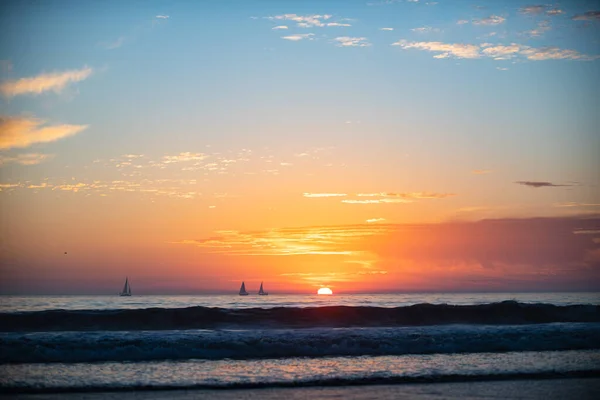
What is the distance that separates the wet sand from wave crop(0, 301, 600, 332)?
11762 mm

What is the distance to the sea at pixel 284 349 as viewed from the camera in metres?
13.1

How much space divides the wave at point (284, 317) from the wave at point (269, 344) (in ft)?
11.3

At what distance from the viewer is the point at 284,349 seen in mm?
17984

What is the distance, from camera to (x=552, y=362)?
621 inches

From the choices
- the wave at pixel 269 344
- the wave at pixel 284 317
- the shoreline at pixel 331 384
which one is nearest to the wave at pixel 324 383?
the shoreline at pixel 331 384

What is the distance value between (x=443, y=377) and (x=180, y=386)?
234 inches

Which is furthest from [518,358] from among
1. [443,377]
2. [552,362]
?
[443,377]

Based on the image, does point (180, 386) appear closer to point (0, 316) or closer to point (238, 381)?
point (238, 381)

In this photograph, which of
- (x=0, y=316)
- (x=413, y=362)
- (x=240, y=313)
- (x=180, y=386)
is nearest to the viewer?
(x=180, y=386)

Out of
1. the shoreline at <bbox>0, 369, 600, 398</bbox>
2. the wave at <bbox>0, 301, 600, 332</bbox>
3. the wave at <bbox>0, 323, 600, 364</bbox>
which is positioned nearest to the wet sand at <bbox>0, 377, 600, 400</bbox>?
the shoreline at <bbox>0, 369, 600, 398</bbox>

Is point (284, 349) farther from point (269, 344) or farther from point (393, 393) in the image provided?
point (393, 393)

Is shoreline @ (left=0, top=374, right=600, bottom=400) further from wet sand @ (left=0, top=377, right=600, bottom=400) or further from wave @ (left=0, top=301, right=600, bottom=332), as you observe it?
wave @ (left=0, top=301, right=600, bottom=332)

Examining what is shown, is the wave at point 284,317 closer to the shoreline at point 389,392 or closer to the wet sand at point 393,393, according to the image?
the shoreline at point 389,392

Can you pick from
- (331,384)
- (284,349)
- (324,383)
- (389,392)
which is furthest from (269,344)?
(389,392)
